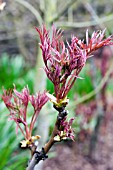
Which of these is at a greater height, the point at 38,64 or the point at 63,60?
the point at 63,60

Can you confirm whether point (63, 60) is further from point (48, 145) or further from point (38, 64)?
point (38, 64)

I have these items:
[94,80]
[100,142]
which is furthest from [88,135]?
[94,80]

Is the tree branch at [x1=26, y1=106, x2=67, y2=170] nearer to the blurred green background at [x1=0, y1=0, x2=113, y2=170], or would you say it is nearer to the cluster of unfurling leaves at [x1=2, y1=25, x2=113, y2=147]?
the cluster of unfurling leaves at [x1=2, y1=25, x2=113, y2=147]

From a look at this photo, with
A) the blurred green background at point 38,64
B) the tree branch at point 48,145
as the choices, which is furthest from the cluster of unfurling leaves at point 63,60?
the blurred green background at point 38,64

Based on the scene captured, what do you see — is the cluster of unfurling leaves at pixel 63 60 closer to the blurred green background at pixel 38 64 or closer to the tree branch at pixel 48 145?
the tree branch at pixel 48 145

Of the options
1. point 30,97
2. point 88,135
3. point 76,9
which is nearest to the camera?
point 30,97

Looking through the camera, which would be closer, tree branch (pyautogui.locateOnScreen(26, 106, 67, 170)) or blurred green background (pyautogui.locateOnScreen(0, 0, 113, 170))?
tree branch (pyautogui.locateOnScreen(26, 106, 67, 170))

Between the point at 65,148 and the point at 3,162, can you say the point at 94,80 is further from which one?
the point at 3,162

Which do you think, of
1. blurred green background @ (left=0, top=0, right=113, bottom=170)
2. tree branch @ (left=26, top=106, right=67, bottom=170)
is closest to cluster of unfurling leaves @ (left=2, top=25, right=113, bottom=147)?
tree branch @ (left=26, top=106, right=67, bottom=170)

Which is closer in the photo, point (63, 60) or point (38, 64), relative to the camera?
point (63, 60)

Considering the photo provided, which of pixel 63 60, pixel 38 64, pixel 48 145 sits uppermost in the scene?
pixel 63 60

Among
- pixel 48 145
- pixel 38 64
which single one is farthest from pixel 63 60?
pixel 38 64
